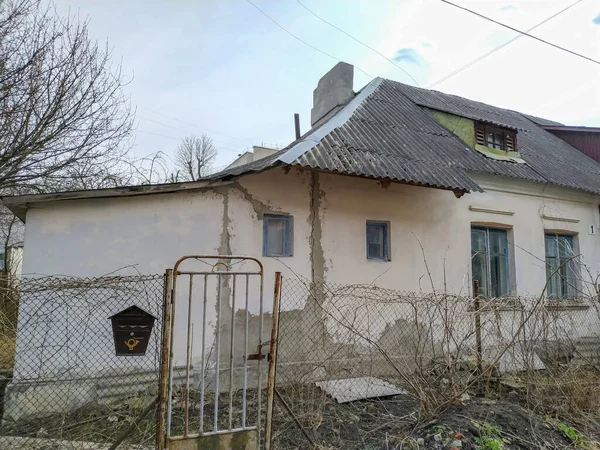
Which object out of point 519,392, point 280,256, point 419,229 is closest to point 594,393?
point 519,392

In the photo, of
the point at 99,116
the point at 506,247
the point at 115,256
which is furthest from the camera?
the point at 506,247

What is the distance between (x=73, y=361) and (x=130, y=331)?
2088 millimetres

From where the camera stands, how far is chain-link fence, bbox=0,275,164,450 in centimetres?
476

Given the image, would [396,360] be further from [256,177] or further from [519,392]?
[256,177]


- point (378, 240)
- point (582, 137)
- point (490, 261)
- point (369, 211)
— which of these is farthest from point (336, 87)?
point (582, 137)

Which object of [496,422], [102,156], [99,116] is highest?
[99,116]

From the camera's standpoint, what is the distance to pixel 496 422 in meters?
4.39

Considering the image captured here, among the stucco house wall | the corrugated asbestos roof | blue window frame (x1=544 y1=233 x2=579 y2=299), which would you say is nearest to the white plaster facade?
the stucco house wall

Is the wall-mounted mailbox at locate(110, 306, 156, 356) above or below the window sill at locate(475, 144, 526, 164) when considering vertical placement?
below

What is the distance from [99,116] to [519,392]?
881 cm

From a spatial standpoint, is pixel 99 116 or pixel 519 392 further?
pixel 99 116

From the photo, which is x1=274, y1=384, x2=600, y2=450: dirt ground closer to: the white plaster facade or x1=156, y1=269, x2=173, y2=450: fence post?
x1=156, y1=269, x2=173, y2=450: fence post

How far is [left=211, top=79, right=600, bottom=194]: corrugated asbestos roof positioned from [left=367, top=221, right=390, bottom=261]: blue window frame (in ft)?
3.84

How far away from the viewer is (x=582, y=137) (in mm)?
12438
